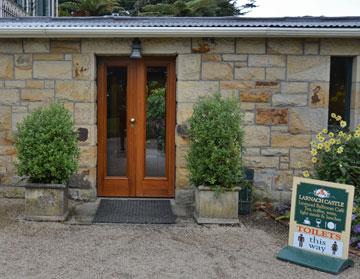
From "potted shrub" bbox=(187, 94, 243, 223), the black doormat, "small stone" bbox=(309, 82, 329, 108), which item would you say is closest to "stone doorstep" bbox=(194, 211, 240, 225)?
"potted shrub" bbox=(187, 94, 243, 223)

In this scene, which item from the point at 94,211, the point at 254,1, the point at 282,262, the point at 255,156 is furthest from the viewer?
the point at 254,1

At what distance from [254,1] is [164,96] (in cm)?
2083

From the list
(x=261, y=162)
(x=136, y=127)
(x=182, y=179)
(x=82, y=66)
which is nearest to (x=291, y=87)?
(x=261, y=162)

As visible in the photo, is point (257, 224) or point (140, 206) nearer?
point (257, 224)

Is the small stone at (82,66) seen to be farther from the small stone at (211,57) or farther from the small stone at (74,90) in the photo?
the small stone at (211,57)

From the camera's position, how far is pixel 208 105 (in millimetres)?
5645

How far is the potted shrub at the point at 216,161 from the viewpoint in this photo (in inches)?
215

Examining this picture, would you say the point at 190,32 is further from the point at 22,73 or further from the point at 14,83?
the point at 14,83

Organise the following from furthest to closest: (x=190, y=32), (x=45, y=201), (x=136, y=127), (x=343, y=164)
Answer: (x=136, y=127) → (x=190, y=32) → (x=45, y=201) → (x=343, y=164)

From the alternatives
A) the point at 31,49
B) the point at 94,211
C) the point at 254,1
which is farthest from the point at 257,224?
the point at 254,1

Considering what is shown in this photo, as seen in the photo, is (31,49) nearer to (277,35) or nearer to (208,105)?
(208,105)

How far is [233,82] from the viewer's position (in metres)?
6.44

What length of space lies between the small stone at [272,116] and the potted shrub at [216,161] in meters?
0.87

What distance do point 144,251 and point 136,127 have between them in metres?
2.54
